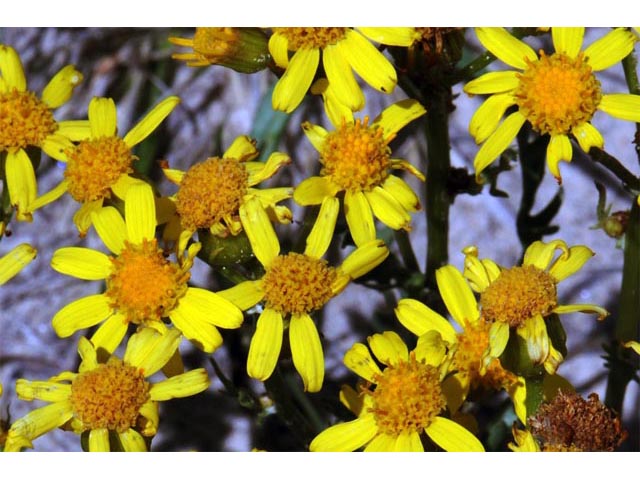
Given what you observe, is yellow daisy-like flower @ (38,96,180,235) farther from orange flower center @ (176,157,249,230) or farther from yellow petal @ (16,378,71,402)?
yellow petal @ (16,378,71,402)

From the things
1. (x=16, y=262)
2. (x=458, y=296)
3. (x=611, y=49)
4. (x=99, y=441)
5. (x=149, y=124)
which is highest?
(x=611, y=49)

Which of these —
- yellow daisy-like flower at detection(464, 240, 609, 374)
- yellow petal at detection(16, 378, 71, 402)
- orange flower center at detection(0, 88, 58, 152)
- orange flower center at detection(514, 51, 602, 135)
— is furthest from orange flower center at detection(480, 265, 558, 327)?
orange flower center at detection(0, 88, 58, 152)

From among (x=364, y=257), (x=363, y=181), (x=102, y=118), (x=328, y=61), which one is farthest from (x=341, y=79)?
(x=102, y=118)

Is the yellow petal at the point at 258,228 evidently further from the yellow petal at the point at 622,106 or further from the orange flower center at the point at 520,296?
the yellow petal at the point at 622,106

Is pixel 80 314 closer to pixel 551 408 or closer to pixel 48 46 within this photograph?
pixel 48 46

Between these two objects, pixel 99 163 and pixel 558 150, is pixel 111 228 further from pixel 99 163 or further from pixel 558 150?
pixel 558 150

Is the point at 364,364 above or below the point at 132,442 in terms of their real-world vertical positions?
above

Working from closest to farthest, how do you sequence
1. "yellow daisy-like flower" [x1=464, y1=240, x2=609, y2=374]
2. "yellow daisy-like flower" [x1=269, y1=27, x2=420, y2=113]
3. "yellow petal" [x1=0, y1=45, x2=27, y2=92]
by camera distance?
"yellow daisy-like flower" [x1=464, y1=240, x2=609, y2=374]
"yellow daisy-like flower" [x1=269, y1=27, x2=420, y2=113]
"yellow petal" [x1=0, y1=45, x2=27, y2=92]
